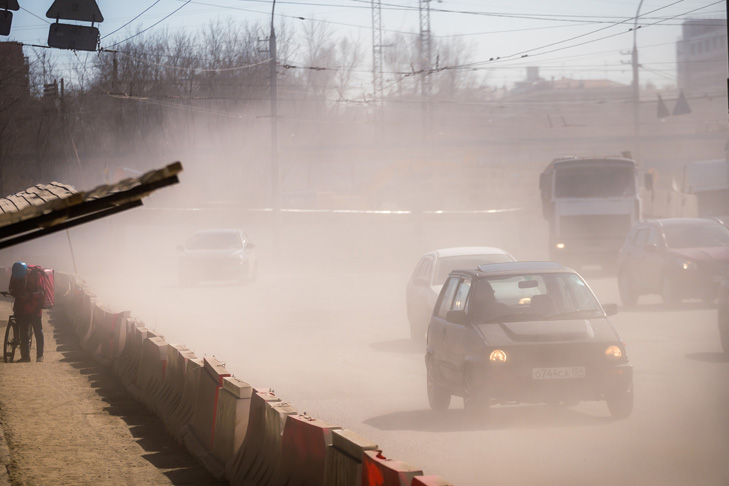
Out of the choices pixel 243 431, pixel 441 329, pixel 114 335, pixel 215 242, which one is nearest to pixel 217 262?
pixel 215 242

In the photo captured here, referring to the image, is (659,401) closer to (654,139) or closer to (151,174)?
(151,174)

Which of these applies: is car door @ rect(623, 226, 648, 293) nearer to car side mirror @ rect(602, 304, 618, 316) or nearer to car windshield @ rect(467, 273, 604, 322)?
car side mirror @ rect(602, 304, 618, 316)

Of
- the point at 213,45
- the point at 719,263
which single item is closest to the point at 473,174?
the point at 213,45

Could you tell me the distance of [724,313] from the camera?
14.1 metres

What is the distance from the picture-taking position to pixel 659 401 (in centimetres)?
1080

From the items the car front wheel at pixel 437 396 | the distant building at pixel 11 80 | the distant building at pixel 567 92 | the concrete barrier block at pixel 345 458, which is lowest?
the car front wheel at pixel 437 396

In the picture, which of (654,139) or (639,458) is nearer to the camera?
(639,458)

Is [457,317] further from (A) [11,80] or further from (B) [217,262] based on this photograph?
(A) [11,80]

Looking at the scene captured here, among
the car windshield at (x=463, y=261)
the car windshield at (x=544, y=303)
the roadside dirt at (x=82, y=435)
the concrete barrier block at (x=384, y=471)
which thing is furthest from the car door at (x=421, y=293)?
the concrete barrier block at (x=384, y=471)

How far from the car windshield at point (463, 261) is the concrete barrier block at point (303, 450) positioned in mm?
9992

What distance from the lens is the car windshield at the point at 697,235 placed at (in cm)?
2206

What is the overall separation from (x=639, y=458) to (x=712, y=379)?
4.61 m

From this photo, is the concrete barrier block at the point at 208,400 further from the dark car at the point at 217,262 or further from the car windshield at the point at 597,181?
the car windshield at the point at 597,181

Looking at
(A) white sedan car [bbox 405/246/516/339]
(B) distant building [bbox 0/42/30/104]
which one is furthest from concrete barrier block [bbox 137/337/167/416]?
(B) distant building [bbox 0/42/30/104]
